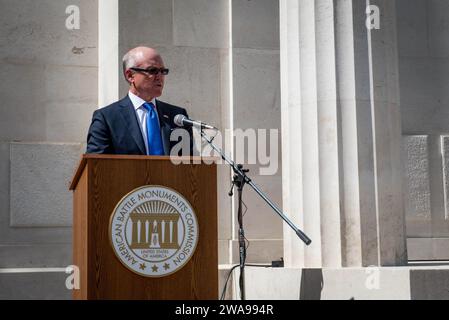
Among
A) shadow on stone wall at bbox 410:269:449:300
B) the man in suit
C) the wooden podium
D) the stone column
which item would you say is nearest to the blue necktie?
the man in suit

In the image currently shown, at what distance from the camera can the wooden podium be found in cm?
565

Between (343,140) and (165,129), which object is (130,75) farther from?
(343,140)

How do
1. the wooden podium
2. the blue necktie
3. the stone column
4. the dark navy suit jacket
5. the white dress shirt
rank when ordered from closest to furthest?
the wooden podium
the dark navy suit jacket
the blue necktie
the white dress shirt
the stone column

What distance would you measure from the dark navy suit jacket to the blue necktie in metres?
0.04

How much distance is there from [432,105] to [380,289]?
377cm

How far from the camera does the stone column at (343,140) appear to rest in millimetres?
7320

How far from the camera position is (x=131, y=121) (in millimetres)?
6750

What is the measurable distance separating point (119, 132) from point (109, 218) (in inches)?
45.1

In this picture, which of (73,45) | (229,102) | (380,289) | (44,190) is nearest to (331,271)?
(380,289)

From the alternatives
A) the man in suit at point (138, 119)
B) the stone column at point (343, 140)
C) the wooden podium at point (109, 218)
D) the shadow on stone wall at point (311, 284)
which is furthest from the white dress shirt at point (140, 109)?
the shadow on stone wall at point (311, 284)

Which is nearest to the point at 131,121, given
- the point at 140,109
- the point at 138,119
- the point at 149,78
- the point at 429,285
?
the point at 138,119

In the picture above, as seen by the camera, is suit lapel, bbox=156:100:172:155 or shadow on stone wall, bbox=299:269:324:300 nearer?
suit lapel, bbox=156:100:172:155

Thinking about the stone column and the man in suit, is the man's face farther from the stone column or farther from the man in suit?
the stone column

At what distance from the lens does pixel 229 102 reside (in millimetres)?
9125
